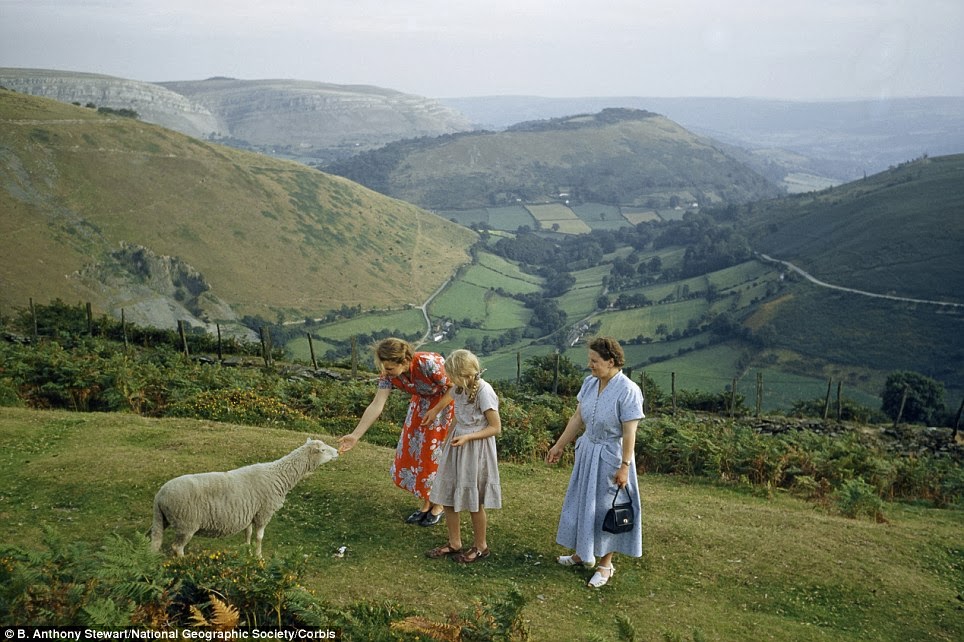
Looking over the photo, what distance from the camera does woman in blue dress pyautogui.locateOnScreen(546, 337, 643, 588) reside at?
717 centimetres

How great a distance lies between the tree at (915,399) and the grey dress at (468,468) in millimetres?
37295

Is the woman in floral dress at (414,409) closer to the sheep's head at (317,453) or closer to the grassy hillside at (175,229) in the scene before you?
the sheep's head at (317,453)

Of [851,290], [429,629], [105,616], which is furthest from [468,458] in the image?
[851,290]

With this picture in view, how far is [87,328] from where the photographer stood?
26516 millimetres

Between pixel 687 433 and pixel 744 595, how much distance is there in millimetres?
7712

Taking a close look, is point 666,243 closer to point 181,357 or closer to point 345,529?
point 181,357

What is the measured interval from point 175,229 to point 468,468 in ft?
259

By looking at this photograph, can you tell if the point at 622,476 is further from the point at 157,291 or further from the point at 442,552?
the point at 157,291

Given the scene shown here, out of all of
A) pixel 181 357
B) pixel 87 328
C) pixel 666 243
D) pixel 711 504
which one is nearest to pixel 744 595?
pixel 711 504

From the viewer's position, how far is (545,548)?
8430 mm

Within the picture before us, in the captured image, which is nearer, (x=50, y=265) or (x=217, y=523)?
(x=217, y=523)

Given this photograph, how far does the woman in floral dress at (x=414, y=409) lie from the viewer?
7.65 metres

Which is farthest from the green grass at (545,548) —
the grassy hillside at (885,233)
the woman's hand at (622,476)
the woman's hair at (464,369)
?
the grassy hillside at (885,233)

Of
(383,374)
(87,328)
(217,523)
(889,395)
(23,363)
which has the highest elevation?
(383,374)
